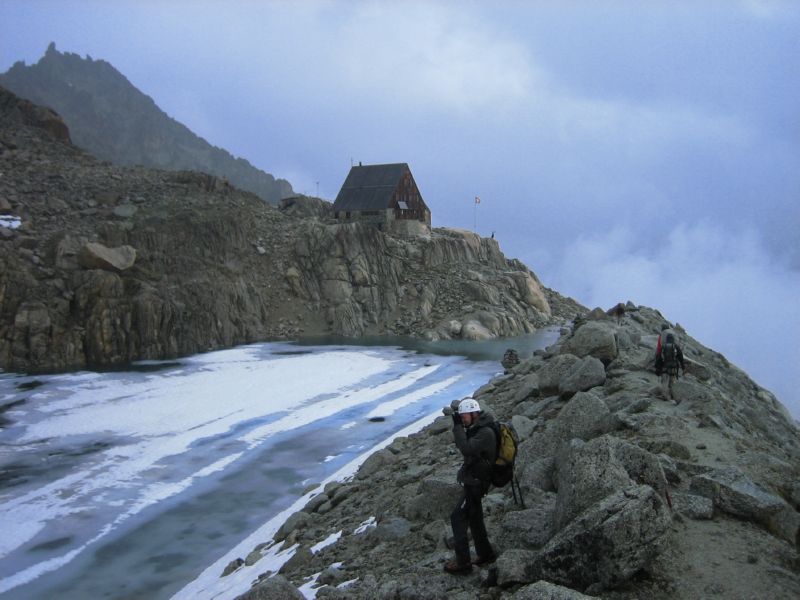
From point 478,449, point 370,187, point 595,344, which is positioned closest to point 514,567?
point 478,449

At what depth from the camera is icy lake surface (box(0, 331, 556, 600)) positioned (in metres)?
14.5

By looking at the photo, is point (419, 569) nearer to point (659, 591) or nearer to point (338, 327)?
point (659, 591)

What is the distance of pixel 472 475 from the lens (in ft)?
25.9

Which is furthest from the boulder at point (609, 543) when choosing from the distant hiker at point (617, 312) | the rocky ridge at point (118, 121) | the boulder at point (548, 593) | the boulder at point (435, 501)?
the rocky ridge at point (118, 121)

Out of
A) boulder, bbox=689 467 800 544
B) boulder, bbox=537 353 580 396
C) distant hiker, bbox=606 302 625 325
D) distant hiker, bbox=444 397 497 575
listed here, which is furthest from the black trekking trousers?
distant hiker, bbox=606 302 625 325

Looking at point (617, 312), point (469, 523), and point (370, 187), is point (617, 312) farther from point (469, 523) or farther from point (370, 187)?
point (370, 187)

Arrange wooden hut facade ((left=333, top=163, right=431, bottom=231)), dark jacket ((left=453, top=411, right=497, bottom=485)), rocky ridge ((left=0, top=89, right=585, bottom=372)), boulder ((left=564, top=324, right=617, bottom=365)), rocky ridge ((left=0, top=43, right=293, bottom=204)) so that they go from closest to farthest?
dark jacket ((left=453, top=411, right=497, bottom=485))
boulder ((left=564, top=324, right=617, bottom=365))
rocky ridge ((left=0, top=89, right=585, bottom=372))
wooden hut facade ((left=333, top=163, right=431, bottom=231))
rocky ridge ((left=0, top=43, right=293, bottom=204))

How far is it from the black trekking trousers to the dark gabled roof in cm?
6723

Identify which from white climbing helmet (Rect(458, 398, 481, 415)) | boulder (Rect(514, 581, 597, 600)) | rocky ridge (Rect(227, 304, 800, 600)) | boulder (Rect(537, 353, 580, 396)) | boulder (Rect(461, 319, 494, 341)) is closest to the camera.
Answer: boulder (Rect(514, 581, 597, 600))

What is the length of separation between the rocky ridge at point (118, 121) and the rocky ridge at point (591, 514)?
134 meters

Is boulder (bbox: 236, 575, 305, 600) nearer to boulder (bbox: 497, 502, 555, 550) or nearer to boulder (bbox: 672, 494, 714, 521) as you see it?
boulder (bbox: 497, 502, 555, 550)

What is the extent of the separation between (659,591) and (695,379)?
41.9 ft

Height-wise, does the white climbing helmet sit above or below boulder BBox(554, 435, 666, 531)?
above

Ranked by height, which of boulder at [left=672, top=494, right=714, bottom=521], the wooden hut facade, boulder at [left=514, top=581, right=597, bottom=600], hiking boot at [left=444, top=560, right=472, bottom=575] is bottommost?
hiking boot at [left=444, top=560, right=472, bottom=575]
